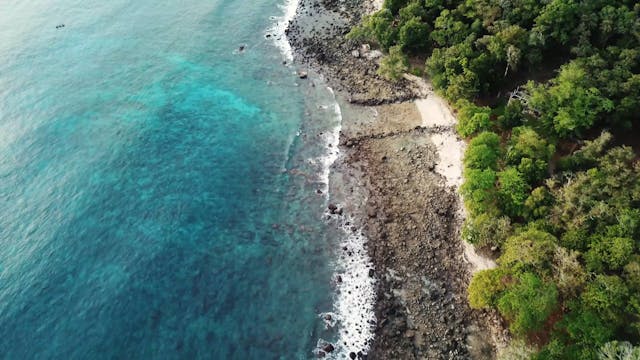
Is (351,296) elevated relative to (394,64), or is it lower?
lower

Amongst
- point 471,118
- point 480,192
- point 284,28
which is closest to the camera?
point 480,192

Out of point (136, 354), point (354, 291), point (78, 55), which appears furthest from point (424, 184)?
point (78, 55)

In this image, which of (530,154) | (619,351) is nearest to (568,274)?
(619,351)

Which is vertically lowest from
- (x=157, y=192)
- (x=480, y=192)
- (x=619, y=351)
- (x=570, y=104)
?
(x=157, y=192)

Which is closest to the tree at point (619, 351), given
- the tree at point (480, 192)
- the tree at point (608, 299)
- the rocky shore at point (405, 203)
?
the tree at point (608, 299)

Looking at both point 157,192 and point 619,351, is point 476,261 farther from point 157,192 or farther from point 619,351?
point 157,192

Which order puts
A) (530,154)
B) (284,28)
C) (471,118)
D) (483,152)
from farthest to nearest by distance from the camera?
(284,28) < (471,118) < (483,152) < (530,154)

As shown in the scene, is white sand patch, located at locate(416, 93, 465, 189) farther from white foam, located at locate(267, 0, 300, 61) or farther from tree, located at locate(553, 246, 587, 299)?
white foam, located at locate(267, 0, 300, 61)
